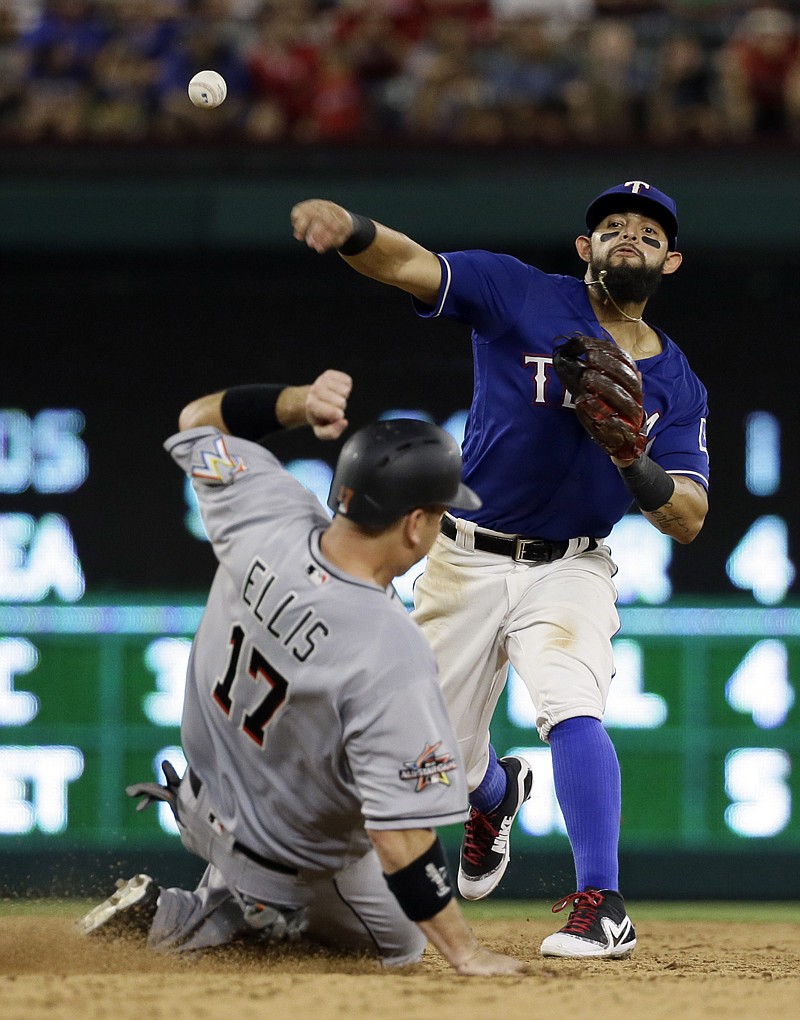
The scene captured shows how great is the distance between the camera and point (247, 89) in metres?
8.05

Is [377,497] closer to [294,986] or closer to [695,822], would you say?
[294,986]

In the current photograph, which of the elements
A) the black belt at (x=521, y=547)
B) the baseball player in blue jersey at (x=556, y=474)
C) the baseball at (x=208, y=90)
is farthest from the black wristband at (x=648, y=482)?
the baseball at (x=208, y=90)

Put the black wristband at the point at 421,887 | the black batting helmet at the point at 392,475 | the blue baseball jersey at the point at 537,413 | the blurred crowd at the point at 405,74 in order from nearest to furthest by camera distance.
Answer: the black wristband at the point at 421,887
the black batting helmet at the point at 392,475
the blue baseball jersey at the point at 537,413
the blurred crowd at the point at 405,74

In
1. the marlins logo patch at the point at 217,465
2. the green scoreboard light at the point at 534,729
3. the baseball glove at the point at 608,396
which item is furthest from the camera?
the green scoreboard light at the point at 534,729

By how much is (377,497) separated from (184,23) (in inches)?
227

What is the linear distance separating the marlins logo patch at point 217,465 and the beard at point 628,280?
1296mm

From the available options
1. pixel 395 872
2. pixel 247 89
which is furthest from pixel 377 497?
pixel 247 89

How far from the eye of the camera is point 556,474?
13.6 ft

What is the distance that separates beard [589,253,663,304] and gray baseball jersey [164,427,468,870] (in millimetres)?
1206

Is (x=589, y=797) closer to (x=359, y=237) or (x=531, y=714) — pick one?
(x=359, y=237)

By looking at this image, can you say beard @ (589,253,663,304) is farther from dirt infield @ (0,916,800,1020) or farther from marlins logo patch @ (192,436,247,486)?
dirt infield @ (0,916,800,1020)

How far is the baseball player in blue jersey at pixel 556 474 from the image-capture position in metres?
3.91

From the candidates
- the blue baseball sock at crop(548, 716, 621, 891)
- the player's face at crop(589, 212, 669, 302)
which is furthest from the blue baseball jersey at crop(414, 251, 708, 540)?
the blue baseball sock at crop(548, 716, 621, 891)

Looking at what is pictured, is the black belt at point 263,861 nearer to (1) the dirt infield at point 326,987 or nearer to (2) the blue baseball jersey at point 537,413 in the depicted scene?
(1) the dirt infield at point 326,987
